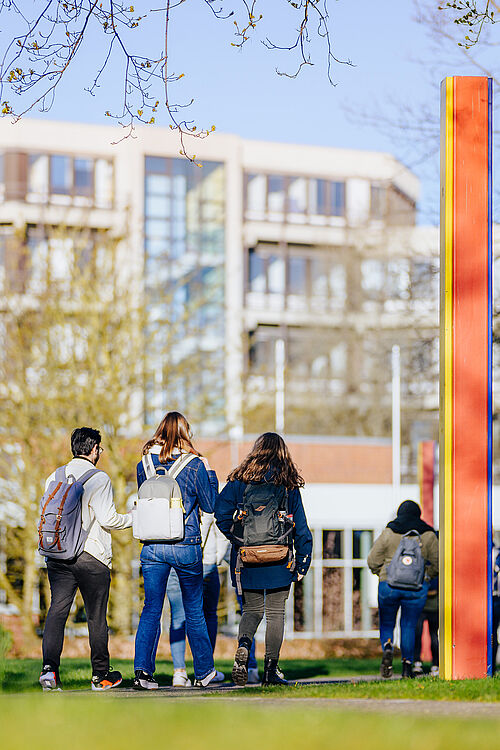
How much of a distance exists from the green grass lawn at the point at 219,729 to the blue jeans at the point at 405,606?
16.4ft

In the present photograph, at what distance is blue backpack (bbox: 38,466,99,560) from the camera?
817cm

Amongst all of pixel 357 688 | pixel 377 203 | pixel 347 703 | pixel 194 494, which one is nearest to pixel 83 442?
pixel 194 494

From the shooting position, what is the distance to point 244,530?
8445 mm

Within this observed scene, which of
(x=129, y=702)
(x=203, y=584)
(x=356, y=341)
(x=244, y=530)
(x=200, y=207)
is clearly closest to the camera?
(x=129, y=702)

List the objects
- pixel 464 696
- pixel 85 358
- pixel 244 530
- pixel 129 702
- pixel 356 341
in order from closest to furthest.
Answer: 1. pixel 129 702
2. pixel 464 696
3. pixel 244 530
4. pixel 85 358
5. pixel 356 341

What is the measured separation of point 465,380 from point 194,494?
80.8 inches

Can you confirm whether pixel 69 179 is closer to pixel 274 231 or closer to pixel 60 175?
pixel 60 175

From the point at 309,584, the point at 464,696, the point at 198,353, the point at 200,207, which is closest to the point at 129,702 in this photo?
the point at 464,696

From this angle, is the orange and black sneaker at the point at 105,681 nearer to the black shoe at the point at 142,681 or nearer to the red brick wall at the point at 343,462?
the black shoe at the point at 142,681

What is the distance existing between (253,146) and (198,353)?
1165 inches

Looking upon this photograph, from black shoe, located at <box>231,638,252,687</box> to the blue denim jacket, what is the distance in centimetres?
77

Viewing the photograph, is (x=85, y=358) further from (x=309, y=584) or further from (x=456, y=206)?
(x=456, y=206)

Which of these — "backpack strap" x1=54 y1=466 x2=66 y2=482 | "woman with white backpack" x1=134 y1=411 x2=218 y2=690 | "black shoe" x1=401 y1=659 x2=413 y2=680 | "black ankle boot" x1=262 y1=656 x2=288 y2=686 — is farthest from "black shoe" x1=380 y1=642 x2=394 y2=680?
"backpack strap" x1=54 y1=466 x2=66 y2=482

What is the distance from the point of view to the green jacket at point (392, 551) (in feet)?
36.3
